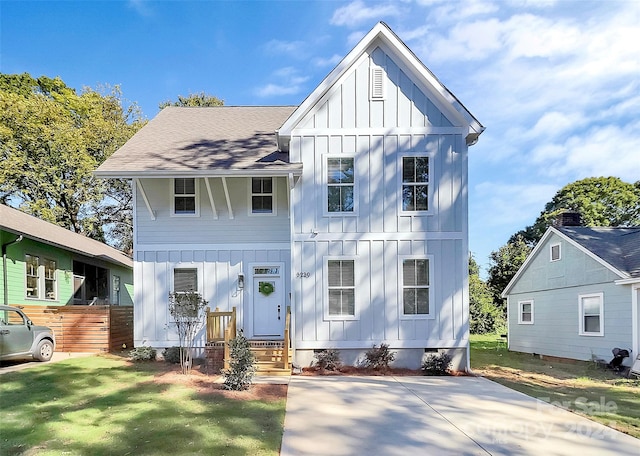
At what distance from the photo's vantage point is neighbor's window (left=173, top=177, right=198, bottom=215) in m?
12.1

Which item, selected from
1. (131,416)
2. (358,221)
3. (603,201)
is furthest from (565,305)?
(603,201)

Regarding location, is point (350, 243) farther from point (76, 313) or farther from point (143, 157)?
point (76, 313)

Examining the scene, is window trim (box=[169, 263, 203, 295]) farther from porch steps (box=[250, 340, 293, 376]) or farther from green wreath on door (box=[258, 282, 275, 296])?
porch steps (box=[250, 340, 293, 376])

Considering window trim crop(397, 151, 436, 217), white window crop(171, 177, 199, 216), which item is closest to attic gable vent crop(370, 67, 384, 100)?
window trim crop(397, 151, 436, 217)

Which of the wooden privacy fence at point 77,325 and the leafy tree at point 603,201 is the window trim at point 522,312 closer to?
the wooden privacy fence at point 77,325

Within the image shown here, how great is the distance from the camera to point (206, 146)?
41.5 ft

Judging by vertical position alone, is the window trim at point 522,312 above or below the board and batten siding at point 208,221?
below

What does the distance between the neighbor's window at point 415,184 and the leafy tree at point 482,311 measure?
58.6ft

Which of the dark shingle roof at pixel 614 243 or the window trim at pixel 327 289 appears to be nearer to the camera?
the window trim at pixel 327 289

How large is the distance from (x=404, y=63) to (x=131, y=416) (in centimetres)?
987

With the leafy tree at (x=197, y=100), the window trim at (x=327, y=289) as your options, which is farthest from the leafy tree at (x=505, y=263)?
the leafy tree at (x=197, y=100)

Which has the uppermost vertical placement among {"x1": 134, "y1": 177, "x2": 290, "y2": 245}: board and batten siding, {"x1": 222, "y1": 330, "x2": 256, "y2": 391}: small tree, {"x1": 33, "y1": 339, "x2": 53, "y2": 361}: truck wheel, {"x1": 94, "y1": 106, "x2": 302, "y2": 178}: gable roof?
{"x1": 94, "y1": 106, "x2": 302, "y2": 178}: gable roof

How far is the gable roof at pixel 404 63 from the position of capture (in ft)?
35.2

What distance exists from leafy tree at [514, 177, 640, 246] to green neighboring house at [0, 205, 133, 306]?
3228 cm
